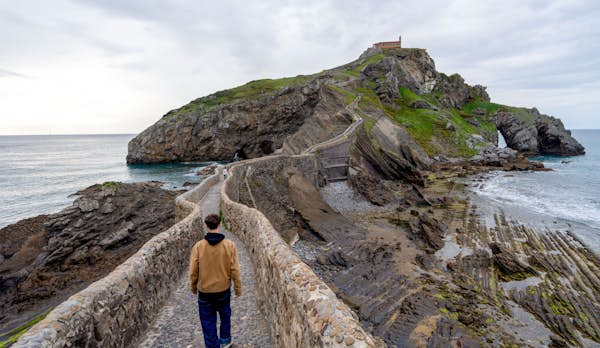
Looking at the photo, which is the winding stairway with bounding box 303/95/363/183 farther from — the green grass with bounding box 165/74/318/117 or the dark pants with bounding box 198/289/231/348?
the green grass with bounding box 165/74/318/117

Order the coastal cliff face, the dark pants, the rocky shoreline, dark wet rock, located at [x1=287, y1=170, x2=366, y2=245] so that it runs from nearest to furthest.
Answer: the dark pants
the rocky shoreline
dark wet rock, located at [x1=287, y1=170, x2=366, y2=245]
the coastal cliff face

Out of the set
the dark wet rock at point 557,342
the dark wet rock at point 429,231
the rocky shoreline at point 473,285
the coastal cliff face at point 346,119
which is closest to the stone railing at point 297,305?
the rocky shoreline at point 473,285

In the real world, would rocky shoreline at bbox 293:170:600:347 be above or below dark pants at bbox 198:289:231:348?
below

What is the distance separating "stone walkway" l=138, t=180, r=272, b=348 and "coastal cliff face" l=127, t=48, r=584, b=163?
42422mm

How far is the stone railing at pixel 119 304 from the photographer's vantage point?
4227 millimetres

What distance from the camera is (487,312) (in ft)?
46.1

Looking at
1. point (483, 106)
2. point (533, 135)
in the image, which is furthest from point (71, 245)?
point (483, 106)

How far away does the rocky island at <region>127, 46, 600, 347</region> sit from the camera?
13.7 m

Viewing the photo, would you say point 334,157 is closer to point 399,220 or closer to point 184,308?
point 399,220

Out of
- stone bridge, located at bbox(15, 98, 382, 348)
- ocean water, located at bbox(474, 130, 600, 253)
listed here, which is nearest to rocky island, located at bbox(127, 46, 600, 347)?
ocean water, located at bbox(474, 130, 600, 253)

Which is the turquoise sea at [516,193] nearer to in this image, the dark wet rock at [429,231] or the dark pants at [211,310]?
the dark wet rock at [429,231]

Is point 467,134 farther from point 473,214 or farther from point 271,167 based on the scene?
point 271,167

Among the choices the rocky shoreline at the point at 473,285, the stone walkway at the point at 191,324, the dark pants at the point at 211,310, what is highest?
the dark pants at the point at 211,310

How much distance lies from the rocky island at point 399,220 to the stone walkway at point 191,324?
6.69 meters
